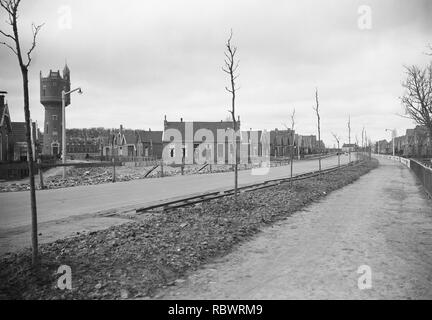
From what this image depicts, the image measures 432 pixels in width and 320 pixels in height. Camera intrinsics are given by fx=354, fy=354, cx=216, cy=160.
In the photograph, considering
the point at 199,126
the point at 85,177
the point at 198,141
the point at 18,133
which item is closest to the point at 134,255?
the point at 85,177

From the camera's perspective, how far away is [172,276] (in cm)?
586

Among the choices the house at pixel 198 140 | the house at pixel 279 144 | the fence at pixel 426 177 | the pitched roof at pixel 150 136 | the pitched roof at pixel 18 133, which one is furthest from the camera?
the house at pixel 279 144

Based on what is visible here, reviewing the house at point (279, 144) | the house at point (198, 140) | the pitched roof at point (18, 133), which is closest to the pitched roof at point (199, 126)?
the house at point (198, 140)

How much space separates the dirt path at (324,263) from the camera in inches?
206

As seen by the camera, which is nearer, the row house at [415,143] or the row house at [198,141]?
the row house at [415,143]

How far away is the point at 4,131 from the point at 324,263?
44.0 m

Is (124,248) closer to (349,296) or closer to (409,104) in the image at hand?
(349,296)

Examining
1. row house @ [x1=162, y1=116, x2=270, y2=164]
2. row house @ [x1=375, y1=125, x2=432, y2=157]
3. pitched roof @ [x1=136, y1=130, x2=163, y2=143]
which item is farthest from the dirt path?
pitched roof @ [x1=136, y1=130, x2=163, y2=143]

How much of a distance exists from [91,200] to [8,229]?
200 inches

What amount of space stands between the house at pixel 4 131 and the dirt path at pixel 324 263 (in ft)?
128

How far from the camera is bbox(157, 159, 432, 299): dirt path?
5.23 m

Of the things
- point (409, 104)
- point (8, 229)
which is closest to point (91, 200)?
point (8, 229)

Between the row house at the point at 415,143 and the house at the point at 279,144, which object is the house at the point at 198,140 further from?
the row house at the point at 415,143

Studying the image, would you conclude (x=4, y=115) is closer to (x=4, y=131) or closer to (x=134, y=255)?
(x=4, y=131)
